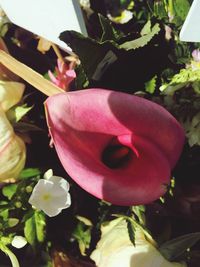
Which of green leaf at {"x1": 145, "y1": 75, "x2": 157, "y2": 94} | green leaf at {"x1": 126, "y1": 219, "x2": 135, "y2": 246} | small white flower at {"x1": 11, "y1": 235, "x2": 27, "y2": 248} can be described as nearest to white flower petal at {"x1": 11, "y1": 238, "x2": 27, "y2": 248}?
small white flower at {"x1": 11, "y1": 235, "x2": 27, "y2": 248}

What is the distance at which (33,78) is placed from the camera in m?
0.49

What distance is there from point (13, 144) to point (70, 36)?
122 millimetres

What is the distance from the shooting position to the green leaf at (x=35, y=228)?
0.53m

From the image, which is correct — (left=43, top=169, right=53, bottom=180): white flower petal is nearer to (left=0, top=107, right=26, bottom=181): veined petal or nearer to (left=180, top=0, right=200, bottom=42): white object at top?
(left=0, top=107, right=26, bottom=181): veined petal

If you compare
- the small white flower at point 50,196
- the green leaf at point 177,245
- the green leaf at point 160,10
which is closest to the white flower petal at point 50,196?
the small white flower at point 50,196

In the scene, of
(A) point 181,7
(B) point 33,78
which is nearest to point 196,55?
(A) point 181,7

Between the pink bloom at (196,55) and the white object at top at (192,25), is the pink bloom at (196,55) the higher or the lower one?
the lower one

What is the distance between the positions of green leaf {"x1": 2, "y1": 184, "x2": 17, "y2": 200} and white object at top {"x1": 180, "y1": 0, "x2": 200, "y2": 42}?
251 mm

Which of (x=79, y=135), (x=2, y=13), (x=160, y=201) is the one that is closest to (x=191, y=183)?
(x=160, y=201)

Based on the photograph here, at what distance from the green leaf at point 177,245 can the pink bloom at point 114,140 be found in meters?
0.05

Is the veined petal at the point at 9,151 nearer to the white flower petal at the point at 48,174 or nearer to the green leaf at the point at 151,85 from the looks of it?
the white flower petal at the point at 48,174

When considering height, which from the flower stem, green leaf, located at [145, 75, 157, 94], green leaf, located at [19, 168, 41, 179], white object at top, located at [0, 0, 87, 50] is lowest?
green leaf, located at [19, 168, 41, 179]

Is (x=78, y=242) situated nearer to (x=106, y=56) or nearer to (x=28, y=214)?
(x=28, y=214)

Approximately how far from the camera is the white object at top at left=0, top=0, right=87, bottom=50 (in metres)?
0.50
